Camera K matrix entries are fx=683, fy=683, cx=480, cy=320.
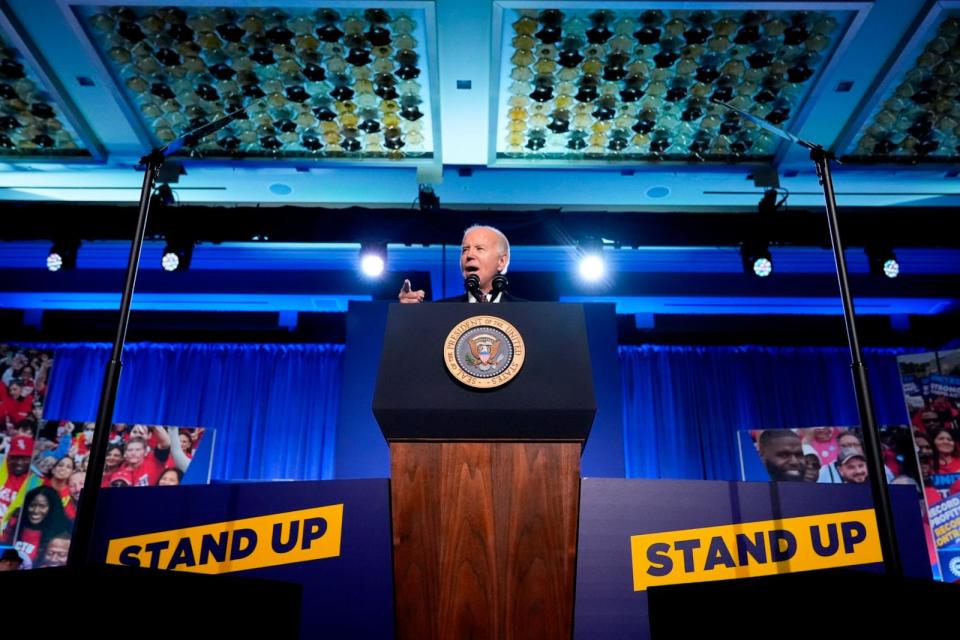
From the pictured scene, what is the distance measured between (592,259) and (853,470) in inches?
152

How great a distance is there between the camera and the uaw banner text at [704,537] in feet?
6.61

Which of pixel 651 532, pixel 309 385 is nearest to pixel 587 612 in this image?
pixel 651 532

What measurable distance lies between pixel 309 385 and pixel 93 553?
5.80 m

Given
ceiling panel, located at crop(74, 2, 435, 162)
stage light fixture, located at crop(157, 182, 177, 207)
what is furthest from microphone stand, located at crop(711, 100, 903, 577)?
→ stage light fixture, located at crop(157, 182, 177, 207)

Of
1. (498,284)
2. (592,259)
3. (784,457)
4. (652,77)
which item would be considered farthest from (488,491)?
(784,457)

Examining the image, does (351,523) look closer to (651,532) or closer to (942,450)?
(651,532)

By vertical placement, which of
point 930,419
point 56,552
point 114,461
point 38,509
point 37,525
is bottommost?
point 56,552

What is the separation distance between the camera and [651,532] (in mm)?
2107

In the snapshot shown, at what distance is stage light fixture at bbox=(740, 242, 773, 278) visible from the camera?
17.1 feet

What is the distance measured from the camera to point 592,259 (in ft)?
17.3

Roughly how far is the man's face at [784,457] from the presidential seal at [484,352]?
239 inches

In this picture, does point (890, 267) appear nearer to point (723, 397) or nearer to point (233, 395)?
point (723, 397)

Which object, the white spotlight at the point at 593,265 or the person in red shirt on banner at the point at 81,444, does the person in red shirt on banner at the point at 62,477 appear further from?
the white spotlight at the point at 593,265

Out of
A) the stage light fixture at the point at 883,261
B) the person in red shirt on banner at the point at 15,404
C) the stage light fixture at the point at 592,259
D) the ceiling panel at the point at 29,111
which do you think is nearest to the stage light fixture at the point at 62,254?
the ceiling panel at the point at 29,111
